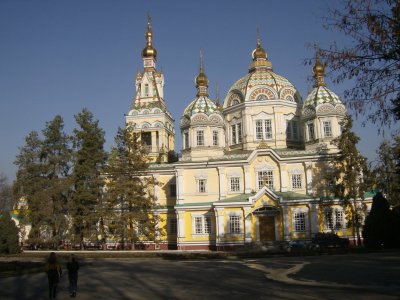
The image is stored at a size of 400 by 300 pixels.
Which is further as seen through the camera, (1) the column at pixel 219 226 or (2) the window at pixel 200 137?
(2) the window at pixel 200 137

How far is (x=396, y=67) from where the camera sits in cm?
1034

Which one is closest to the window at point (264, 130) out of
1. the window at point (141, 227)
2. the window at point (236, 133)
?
the window at point (236, 133)

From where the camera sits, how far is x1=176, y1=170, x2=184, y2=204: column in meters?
40.8

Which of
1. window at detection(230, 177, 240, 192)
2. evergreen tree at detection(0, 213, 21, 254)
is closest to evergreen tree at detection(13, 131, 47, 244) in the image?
evergreen tree at detection(0, 213, 21, 254)

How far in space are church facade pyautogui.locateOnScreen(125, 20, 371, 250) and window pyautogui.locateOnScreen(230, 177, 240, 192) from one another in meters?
0.09

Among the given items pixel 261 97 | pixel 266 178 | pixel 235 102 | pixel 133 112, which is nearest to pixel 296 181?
pixel 266 178

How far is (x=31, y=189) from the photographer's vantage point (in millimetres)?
43250

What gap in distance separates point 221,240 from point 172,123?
19.1 m

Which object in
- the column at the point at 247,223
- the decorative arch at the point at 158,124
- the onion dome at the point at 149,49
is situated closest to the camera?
the column at the point at 247,223

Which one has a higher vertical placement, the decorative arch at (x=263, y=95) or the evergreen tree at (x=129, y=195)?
the decorative arch at (x=263, y=95)

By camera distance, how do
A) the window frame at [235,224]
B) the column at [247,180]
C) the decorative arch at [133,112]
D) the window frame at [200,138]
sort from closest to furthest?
the window frame at [235,224] < the column at [247,180] < the window frame at [200,138] < the decorative arch at [133,112]

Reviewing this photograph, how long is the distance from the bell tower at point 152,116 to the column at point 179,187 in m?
7.68

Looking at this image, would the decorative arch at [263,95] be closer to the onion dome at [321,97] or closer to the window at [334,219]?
the onion dome at [321,97]

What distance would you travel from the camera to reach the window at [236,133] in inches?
1779
